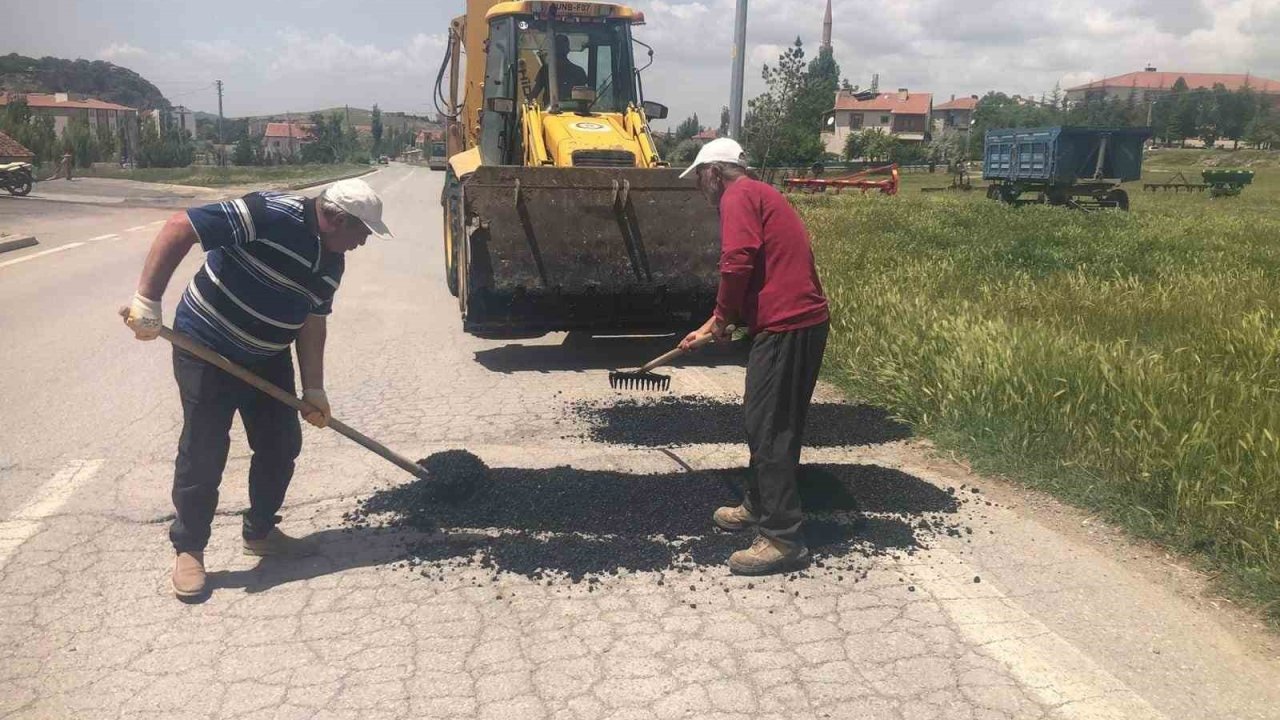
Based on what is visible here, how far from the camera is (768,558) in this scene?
390 centimetres

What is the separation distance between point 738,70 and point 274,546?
10.2 meters

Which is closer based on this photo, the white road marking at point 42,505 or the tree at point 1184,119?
the white road marking at point 42,505

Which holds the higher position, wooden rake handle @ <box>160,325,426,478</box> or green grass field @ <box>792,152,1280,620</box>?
wooden rake handle @ <box>160,325,426,478</box>

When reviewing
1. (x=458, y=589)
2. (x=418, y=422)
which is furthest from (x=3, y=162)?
(x=458, y=589)

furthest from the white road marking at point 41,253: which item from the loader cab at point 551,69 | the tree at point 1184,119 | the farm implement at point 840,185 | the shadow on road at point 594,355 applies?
the tree at point 1184,119

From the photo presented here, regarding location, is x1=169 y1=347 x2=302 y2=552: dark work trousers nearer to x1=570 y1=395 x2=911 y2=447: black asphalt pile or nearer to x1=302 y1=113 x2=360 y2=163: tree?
x1=570 y1=395 x2=911 y2=447: black asphalt pile

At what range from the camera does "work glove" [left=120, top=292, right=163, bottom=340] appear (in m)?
3.45

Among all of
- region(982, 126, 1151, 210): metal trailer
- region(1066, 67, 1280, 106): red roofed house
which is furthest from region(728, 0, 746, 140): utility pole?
region(1066, 67, 1280, 106): red roofed house

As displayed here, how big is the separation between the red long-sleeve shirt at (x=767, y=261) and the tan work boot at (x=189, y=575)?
230 cm

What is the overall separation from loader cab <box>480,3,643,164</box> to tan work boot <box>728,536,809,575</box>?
6458 millimetres

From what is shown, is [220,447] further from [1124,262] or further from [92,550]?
[1124,262]

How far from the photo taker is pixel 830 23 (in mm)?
149375

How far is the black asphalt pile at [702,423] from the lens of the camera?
225 inches

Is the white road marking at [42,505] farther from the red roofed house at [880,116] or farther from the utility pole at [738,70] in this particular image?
the red roofed house at [880,116]
